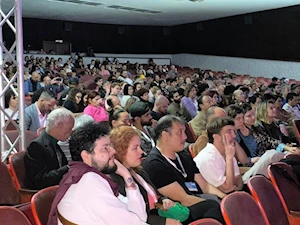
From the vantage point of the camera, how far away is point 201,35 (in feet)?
54.6

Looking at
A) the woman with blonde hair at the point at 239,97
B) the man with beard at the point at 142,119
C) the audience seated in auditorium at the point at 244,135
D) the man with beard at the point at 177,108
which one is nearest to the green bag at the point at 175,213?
the audience seated in auditorium at the point at 244,135

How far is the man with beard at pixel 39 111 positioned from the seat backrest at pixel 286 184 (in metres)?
2.53

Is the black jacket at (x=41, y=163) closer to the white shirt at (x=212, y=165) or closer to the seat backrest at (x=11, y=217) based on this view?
the white shirt at (x=212, y=165)

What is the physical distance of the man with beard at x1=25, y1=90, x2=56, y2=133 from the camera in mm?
4551

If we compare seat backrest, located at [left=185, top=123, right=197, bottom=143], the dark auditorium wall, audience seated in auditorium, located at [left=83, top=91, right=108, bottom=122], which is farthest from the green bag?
the dark auditorium wall

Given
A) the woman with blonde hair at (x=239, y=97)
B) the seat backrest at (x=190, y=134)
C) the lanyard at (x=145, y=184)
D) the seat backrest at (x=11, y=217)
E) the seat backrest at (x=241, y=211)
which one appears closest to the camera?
the seat backrest at (x=11, y=217)

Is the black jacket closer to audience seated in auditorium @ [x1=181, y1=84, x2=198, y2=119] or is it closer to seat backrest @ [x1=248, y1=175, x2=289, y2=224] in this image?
seat backrest @ [x1=248, y1=175, x2=289, y2=224]

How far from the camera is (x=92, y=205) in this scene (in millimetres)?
1786

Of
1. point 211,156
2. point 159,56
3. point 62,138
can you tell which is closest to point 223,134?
point 211,156

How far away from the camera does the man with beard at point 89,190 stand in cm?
179

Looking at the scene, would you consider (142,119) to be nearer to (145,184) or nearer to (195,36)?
(145,184)

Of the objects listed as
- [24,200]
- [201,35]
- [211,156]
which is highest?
[201,35]

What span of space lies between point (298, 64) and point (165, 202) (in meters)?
11.2

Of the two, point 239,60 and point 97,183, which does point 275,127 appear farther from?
point 239,60
